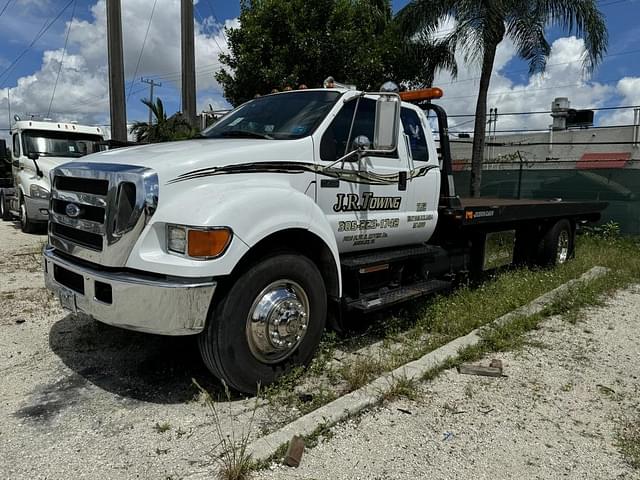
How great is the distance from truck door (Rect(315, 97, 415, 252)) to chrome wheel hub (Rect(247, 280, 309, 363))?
824mm

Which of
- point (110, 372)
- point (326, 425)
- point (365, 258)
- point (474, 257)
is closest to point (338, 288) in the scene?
point (365, 258)

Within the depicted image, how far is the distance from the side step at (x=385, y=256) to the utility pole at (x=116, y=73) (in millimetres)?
8981

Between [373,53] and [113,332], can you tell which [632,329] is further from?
[373,53]

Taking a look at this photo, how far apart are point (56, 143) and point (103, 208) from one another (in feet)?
34.0

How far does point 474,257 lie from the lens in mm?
6602

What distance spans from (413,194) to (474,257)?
191cm

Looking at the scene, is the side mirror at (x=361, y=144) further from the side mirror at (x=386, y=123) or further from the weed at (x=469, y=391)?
the weed at (x=469, y=391)

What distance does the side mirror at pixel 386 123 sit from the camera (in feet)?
13.7

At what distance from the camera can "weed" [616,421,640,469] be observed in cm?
304

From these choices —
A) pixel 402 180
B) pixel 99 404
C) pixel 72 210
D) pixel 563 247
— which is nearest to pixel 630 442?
pixel 402 180

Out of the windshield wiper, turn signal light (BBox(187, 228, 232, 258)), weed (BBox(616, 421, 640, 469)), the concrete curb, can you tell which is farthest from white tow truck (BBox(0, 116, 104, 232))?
weed (BBox(616, 421, 640, 469))

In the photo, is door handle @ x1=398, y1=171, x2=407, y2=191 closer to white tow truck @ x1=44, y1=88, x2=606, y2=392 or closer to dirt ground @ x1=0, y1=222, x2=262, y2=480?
white tow truck @ x1=44, y1=88, x2=606, y2=392

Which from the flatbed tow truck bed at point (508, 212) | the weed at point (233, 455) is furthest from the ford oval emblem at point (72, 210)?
the flatbed tow truck bed at point (508, 212)

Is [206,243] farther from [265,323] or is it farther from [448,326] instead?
[448,326]
